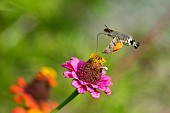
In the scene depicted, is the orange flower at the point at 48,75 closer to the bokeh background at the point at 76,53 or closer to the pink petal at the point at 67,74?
the bokeh background at the point at 76,53

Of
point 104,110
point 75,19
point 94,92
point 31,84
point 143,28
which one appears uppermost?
point 75,19

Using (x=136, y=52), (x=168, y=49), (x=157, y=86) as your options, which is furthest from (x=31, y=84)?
(x=168, y=49)

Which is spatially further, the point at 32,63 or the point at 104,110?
the point at 32,63

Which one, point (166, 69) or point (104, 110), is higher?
point (166, 69)

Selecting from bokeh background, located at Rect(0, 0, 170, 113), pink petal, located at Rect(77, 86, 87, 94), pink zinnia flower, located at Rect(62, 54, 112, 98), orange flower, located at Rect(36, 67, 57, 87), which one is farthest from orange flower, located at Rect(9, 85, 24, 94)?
pink petal, located at Rect(77, 86, 87, 94)

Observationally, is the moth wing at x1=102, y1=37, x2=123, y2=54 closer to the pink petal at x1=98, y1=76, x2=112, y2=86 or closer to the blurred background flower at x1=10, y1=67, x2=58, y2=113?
the pink petal at x1=98, y1=76, x2=112, y2=86

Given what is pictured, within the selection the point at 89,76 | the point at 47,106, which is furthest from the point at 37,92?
Answer: the point at 89,76

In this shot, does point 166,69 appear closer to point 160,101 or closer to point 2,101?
point 160,101
